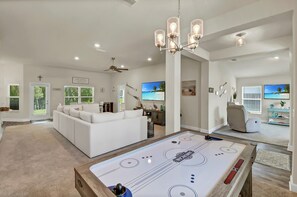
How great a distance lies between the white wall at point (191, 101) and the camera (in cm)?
521

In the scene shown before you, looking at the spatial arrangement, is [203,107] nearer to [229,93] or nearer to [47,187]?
[229,93]

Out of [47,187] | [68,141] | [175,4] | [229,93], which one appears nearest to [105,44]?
[175,4]

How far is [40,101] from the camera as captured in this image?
7184 millimetres

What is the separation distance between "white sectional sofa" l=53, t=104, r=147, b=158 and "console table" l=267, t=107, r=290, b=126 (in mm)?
6141

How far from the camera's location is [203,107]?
4.94 m

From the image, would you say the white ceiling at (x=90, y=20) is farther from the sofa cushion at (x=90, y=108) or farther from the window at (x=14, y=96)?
the window at (x=14, y=96)

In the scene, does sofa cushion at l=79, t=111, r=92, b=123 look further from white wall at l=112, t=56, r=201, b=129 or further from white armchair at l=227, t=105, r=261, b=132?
white armchair at l=227, t=105, r=261, b=132

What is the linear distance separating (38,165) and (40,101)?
229 inches

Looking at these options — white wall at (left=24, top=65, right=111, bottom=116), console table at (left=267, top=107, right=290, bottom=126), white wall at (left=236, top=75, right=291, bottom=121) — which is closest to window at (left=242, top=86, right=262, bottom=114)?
white wall at (left=236, top=75, right=291, bottom=121)

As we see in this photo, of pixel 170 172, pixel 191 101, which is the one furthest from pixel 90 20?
pixel 191 101

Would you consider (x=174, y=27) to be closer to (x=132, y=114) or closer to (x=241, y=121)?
(x=132, y=114)

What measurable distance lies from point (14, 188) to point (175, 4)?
12.1 ft

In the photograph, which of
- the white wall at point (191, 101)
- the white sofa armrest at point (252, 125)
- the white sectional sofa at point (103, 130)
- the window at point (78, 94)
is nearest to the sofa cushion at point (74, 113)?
the white sectional sofa at point (103, 130)

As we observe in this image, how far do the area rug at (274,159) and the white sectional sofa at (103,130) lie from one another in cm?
272
